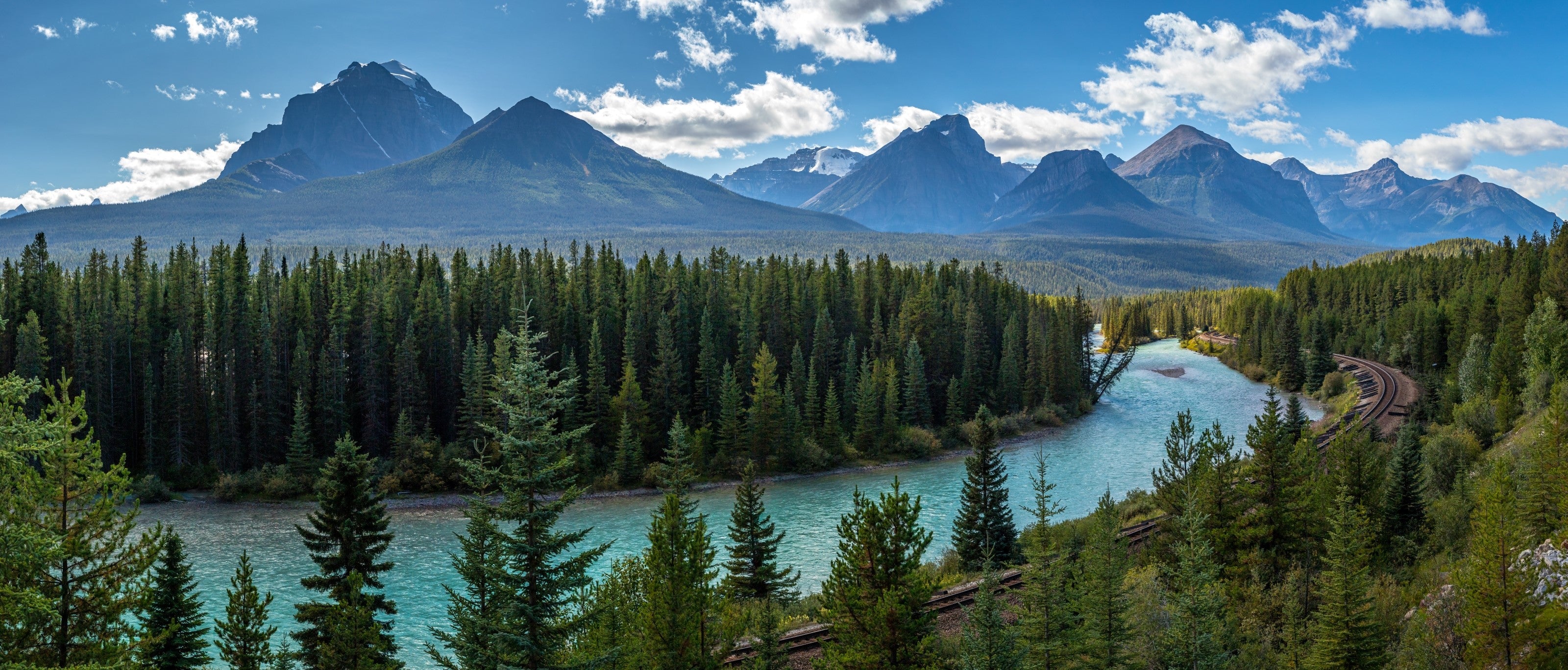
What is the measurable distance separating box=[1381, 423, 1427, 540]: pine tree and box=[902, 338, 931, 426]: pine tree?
49.9m

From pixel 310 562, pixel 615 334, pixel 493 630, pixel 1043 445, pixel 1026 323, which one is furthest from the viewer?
pixel 1026 323

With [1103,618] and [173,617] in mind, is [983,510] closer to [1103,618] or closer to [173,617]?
[1103,618]

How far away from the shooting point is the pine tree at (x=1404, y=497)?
1416 inches

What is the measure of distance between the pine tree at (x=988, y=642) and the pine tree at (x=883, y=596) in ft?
3.34

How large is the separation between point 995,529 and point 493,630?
27.6 meters

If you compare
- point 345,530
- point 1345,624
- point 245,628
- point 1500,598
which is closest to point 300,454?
point 345,530

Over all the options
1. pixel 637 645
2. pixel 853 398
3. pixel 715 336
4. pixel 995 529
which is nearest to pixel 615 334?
pixel 715 336

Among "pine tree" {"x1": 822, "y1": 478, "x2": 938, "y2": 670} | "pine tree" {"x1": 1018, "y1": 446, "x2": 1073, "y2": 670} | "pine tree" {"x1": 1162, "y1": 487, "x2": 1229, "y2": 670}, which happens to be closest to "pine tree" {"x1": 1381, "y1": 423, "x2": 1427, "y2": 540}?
"pine tree" {"x1": 1162, "y1": 487, "x2": 1229, "y2": 670}

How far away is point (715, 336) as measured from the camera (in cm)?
9019

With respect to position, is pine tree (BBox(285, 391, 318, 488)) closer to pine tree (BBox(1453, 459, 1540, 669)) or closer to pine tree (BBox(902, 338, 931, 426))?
pine tree (BBox(902, 338, 931, 426))

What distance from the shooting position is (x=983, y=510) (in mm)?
39094

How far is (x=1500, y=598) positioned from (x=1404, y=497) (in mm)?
18431

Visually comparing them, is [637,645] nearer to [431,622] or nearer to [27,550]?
[27,550]

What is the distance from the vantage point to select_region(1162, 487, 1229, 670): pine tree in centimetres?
1877
